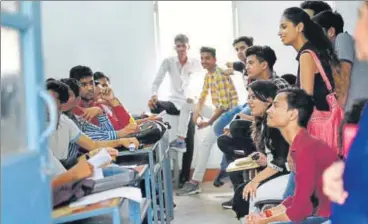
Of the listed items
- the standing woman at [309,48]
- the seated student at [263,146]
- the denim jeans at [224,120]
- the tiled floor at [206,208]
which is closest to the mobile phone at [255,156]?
the seated student at [263,146]

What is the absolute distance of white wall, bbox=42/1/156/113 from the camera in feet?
21.2

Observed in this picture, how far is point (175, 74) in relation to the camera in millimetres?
6297

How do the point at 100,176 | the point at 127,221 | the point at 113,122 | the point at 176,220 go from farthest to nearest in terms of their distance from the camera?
the point at 176,220 < the point at 113,122 < the point at 127,221 < the point at 100,176

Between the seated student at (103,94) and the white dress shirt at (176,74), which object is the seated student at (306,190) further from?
the white dress shirt at (176,74)

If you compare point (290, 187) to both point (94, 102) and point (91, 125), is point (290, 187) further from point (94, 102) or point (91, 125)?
point (94, 102)

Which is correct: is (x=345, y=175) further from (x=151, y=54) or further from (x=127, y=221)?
(x=151, y=54)

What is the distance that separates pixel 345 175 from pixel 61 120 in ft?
6.22

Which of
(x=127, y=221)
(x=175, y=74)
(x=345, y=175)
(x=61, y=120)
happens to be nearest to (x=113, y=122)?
(x=61, y=120)

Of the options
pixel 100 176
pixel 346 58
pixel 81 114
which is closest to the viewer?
pixel 100 176

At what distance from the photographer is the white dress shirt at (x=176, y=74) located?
628 centimetres

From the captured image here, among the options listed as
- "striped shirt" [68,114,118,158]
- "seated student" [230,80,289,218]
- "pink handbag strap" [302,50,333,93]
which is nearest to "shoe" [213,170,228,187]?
"striped shirt" [68,114,118,158]

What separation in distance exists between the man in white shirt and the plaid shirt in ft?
1.38

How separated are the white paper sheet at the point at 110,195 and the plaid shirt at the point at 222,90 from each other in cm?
364

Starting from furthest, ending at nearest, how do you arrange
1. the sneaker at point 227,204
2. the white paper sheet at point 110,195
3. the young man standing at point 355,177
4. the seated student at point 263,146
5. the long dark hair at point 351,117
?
the sneaker at point 227,204
the seated student at point 263,146
the long dark hair at point 351,117
the white paper sheet at point 110,195
the young man standing at point 355,177
